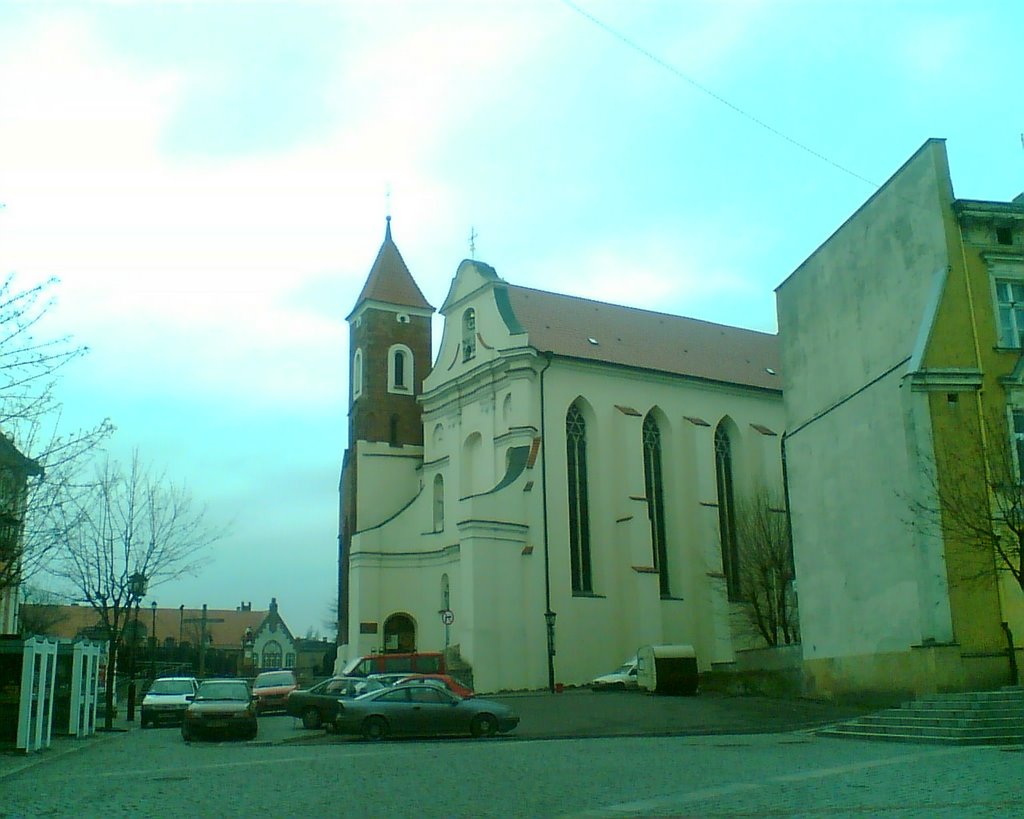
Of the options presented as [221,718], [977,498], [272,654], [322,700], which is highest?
[977,498]

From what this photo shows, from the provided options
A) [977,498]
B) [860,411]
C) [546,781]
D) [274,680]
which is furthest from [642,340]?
[546,781]

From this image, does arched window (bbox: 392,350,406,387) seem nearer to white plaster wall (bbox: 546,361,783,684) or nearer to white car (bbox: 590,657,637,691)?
white plaster wall (bbox: 546,361,783,684)

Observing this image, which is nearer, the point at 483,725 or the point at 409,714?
the point at 409,714

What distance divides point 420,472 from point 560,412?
968 centimetres

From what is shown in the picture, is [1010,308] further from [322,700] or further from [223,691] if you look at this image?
[223,691]

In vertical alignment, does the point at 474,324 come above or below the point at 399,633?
above

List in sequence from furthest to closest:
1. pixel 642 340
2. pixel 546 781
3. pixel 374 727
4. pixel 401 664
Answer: pixel 642 340 < pixel 401 664 < pixel 374 727 < pixel 546 781

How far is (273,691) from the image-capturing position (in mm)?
38031

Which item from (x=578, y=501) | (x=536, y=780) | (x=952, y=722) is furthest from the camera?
(x=578, y=501)

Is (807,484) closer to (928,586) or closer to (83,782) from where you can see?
(928,586)

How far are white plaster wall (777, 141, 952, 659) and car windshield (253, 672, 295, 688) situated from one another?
58.3ft

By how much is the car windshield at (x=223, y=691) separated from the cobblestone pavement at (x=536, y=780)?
13.1 feet

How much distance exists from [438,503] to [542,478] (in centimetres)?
683

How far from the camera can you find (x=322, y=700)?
2830cm
